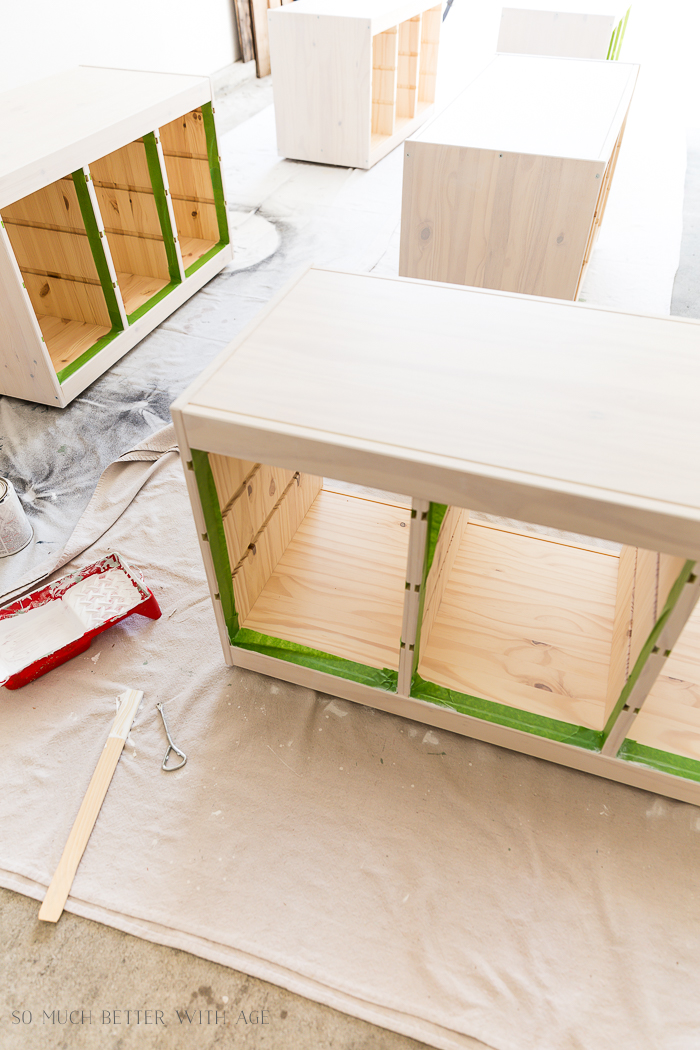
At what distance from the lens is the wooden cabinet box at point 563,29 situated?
3371mm

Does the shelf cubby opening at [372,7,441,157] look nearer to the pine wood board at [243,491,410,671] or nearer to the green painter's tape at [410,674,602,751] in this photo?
the pine wood board at [243,491,410,671]

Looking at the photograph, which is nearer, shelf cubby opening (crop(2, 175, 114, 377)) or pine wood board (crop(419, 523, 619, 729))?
pine wood board (crop(419, 523, 619, 729))

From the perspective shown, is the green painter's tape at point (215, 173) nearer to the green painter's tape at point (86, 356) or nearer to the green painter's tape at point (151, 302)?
the green painter's tape at point (151, 302)

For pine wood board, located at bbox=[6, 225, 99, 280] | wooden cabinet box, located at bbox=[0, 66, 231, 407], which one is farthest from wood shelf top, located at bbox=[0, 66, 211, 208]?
pine wood board, located at bbox=[6, 225, 99, 280]

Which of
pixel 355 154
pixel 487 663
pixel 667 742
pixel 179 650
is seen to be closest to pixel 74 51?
pixel 355 154

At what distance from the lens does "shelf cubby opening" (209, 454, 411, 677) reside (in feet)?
4.48

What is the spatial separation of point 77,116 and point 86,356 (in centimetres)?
75

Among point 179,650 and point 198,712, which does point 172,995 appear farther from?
point 179,650

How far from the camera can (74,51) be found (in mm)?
3398

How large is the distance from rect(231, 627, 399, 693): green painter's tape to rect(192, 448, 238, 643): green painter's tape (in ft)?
0.13

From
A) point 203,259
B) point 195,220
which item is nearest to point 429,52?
point 195,220

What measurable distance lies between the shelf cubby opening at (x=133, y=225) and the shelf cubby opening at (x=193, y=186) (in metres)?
0.16

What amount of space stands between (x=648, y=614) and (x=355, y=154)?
351 centimetres

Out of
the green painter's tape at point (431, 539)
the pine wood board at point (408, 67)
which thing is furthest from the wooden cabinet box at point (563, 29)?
the green painter's tape at point (431, 539)
